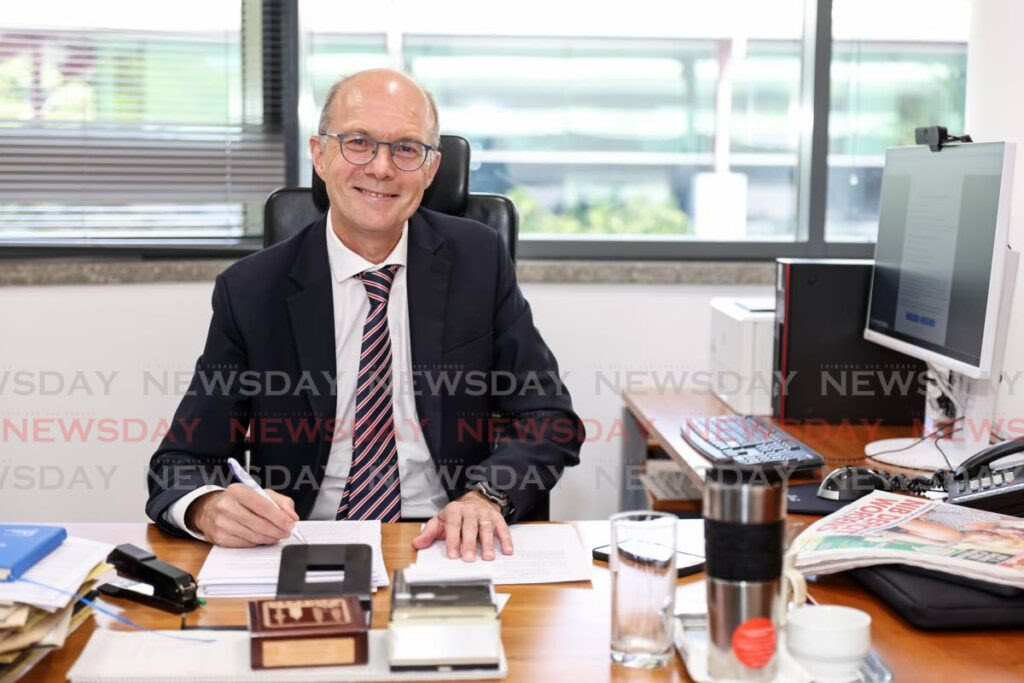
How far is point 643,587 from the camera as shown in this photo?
1.12 m

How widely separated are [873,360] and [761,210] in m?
1.10

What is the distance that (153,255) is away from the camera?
3.09m

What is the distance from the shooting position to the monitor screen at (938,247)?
75.5 inches

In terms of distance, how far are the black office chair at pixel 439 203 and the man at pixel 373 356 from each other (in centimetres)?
11

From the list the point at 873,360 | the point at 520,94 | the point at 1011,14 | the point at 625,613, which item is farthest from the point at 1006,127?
the point at 625,613

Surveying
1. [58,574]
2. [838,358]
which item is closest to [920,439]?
[838,358]

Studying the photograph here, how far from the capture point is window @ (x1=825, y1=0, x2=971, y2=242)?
334 centimetres

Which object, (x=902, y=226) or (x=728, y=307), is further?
(x=728, y=307)

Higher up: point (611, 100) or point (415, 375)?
point (611, 100)

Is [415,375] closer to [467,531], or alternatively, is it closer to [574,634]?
[467,531]

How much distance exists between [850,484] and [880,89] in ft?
6.62

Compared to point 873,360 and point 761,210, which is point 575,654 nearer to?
point 873,360

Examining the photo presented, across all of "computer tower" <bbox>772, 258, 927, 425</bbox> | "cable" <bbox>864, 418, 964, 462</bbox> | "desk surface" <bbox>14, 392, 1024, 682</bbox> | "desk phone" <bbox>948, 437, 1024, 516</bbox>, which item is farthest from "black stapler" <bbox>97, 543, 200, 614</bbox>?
"computer tower" <bbox>772, 258, 927, 425</bbox>

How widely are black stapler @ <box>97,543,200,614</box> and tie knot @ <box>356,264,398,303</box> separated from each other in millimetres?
732
